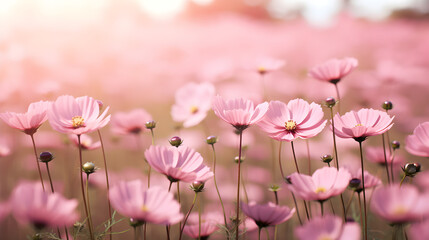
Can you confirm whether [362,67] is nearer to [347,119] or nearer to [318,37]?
[318,37]

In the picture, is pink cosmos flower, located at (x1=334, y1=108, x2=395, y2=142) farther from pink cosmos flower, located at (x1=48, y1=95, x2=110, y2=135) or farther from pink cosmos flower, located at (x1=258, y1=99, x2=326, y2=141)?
pink cosmos flower, located at (x1=48, y1=95, x2=110, y2=135)

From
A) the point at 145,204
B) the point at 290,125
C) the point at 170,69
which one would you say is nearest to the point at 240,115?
the point at 290,125

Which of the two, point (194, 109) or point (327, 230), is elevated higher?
point (194, 109)

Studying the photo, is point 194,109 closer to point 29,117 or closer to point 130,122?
point 130,122

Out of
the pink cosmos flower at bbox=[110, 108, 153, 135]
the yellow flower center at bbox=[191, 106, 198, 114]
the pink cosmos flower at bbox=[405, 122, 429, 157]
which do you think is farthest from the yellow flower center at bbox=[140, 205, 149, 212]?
the yellow flower center at bbox=[191, 106, 198, 114]

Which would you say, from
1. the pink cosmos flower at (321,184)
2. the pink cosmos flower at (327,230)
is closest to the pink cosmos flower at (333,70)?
the pink cosmos flower at (321,184)

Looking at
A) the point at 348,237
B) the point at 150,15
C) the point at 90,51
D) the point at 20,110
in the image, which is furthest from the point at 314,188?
the point at 150,15
